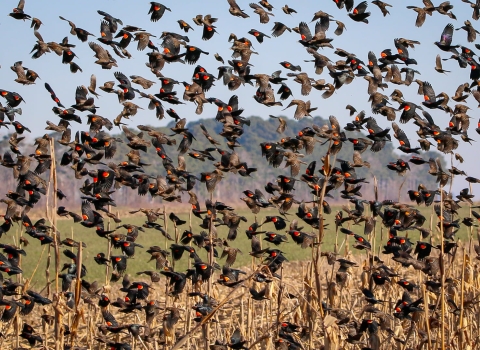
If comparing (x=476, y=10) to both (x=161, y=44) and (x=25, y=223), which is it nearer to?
(x=161, y=44)

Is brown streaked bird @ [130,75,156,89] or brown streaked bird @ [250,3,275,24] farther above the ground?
brown streaked bird @ [250,3,275,24]

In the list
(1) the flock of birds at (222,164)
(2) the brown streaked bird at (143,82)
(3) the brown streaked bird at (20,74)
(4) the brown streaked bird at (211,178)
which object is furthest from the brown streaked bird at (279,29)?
(3) the brown streaked bird at (20,74)

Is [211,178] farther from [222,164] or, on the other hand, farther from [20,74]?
[20,74]

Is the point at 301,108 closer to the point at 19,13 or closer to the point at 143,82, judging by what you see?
the point at 143,82

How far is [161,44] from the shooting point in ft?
29.0

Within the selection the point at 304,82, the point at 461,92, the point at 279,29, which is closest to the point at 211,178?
the point at 304,82

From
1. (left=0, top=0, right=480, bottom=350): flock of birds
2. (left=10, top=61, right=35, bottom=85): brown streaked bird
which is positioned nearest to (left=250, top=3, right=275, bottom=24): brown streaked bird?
(left=0, top=0, right=480, bottom=350): flock of birds

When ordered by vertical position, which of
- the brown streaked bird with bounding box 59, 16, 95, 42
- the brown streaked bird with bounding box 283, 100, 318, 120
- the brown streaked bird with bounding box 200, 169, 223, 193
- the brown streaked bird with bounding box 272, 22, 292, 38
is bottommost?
the brown streaked bird with bounding box 200, 169, 223, 193

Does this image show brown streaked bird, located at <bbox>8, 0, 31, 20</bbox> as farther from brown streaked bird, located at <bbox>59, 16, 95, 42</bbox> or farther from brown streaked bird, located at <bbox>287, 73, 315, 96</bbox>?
brown streaked bird, located at <bbox>287, 73, 315, 96</bbox>

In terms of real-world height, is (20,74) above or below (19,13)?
below

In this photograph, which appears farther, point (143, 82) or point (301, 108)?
point (143, 82)

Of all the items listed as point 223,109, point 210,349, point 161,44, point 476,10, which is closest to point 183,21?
point 161,44

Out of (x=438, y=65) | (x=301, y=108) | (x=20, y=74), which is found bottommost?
(x=301, y=108)

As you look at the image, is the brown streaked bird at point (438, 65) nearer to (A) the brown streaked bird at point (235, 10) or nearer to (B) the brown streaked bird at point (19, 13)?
(A) the brown streaked bird at point (235, 10)
